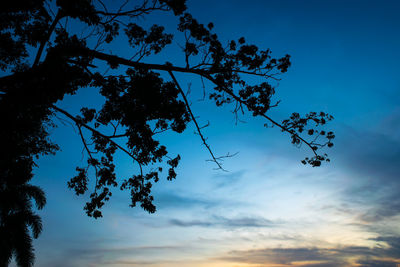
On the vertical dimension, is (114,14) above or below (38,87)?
above

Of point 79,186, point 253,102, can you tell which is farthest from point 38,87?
point 253,102

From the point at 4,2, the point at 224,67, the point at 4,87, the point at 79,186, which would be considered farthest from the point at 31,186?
the point at 224,67

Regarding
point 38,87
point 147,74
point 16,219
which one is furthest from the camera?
point 16,219

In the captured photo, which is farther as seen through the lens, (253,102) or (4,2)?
(253,102)

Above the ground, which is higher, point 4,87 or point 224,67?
point 224,67

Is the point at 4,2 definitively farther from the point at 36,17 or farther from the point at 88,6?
the point at 88,6

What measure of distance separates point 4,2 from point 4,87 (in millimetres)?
2439

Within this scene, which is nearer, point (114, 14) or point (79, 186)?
point (114, 14)

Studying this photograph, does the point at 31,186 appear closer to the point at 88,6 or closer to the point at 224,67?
the point at 88,6

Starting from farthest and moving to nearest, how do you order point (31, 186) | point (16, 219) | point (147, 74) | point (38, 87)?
point (31, 186) → point (16, 219) → point (147, 74) → point (38, 87)

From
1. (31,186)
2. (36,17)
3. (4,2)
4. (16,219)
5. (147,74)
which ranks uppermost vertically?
(36,17)

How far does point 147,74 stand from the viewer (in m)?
9.23

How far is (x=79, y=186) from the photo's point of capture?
11531 mm

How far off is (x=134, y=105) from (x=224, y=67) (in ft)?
11.3
